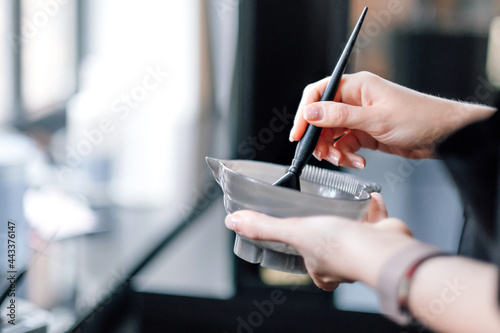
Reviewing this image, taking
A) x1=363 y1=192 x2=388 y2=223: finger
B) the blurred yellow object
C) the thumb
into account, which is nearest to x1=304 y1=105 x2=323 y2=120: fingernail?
the thumb

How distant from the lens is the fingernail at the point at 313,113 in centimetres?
55

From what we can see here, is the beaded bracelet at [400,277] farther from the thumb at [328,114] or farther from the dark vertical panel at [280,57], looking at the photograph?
the dark vertical panel at [280,57]

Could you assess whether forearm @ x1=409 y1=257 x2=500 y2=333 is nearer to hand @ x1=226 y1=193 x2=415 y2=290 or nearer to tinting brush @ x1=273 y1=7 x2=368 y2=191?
hand @ x1=226 y1=193 x2=415 y2=290

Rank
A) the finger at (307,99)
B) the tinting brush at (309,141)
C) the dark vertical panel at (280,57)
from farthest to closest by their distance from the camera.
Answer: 1. the dark vertical panel at (280,57)
2. the finger at (307,99)
3. the tinting brush at (309,141)

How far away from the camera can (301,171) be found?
0.52m

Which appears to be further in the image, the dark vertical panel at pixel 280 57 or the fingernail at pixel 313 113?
the dark vertical panel at pixel 280 57

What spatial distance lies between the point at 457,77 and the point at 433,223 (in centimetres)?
45

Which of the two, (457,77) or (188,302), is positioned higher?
(457,77)

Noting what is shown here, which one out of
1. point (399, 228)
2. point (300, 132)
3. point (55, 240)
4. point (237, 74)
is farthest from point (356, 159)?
point (237, 74)

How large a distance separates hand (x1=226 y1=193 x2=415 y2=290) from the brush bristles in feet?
0.33

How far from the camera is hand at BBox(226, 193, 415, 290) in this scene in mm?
384

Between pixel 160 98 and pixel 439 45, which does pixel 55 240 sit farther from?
pixel 439 45

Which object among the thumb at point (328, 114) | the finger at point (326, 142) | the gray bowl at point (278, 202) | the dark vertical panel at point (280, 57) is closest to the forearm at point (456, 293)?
the gray bowl at point (278, 202)

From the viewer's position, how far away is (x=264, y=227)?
0.43 metres
